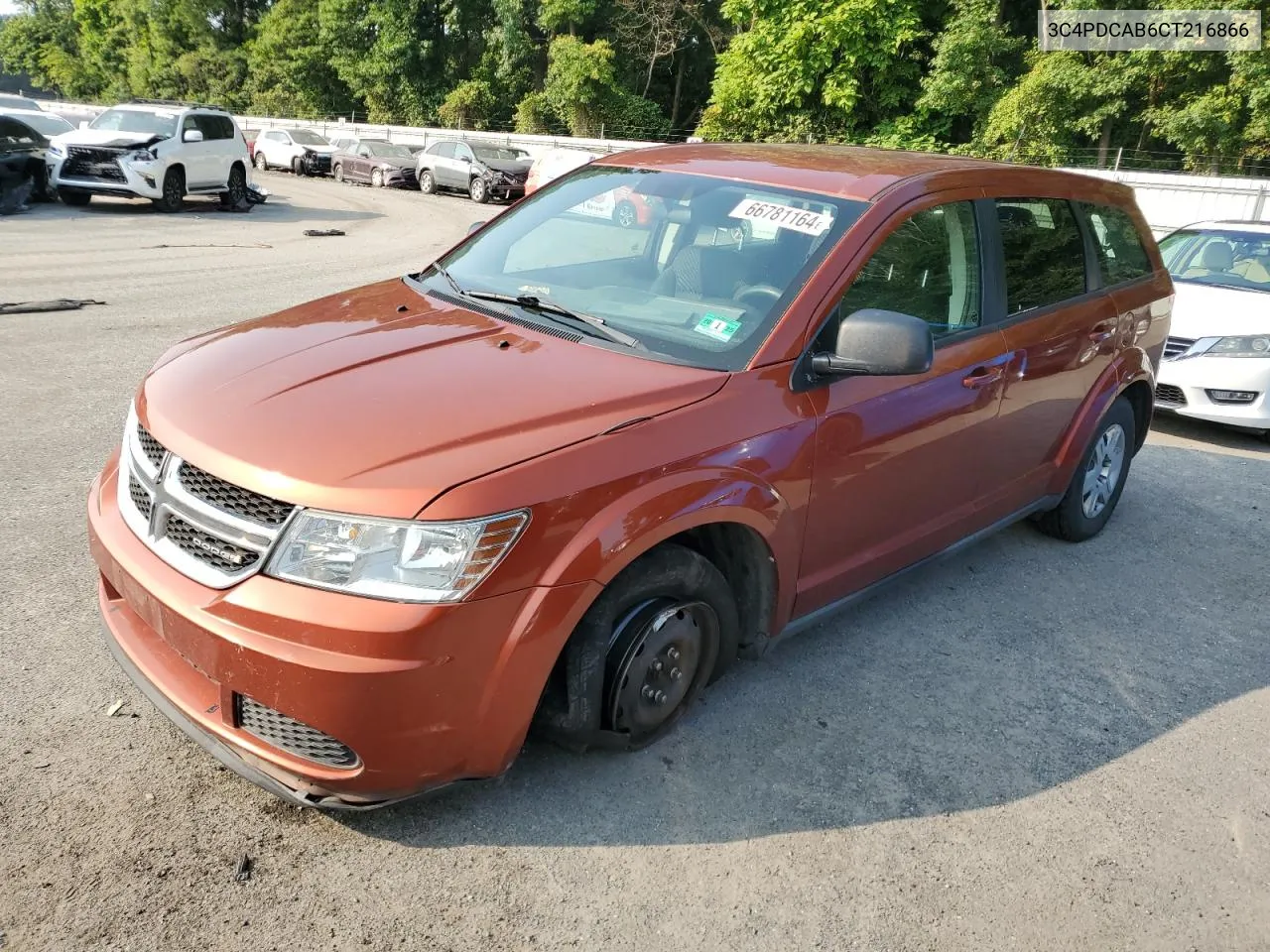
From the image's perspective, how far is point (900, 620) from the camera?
420cm

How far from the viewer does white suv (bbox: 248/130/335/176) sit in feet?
104

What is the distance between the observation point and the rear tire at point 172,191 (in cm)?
1727

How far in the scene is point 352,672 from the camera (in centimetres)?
227

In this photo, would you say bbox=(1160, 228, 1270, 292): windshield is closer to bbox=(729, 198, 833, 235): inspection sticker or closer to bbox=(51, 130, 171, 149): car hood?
bbox=(729, 198, 833, 235): inspection sticker

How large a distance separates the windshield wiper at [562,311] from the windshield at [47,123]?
1993 cm

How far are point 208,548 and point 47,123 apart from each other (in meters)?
21.7

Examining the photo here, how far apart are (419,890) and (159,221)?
54.3 feet

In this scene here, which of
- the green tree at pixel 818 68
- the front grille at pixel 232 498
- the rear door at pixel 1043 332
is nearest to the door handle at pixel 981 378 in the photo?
the rear door at pixel 1043 332

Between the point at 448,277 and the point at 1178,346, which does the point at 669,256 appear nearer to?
the point at 448,277

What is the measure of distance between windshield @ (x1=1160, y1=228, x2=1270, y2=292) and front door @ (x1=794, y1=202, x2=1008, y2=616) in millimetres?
5269

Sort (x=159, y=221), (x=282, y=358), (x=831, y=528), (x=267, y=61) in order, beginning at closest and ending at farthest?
(x=282, y=358) → (x=831, y=528) → (x=159, y=221) → (x=267, y=61)

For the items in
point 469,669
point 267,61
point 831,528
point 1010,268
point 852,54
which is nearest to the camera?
point 469,669

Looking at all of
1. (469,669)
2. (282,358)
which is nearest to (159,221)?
(282,358)

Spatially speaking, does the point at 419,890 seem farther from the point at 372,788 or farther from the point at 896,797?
→ the point at 896,797
